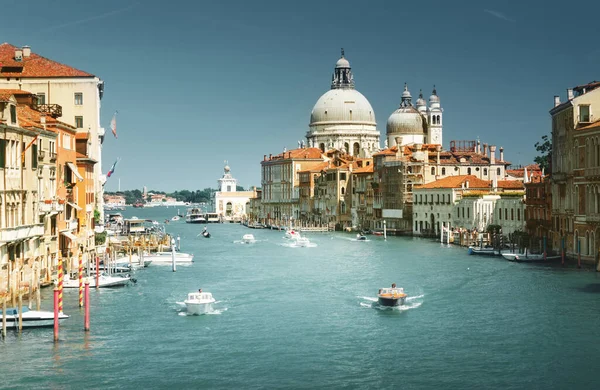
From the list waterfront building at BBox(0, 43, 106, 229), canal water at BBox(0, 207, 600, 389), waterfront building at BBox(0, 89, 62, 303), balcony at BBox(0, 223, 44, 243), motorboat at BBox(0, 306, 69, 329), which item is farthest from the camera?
→ waterfront building at BBox(0, 43, 106, 229)

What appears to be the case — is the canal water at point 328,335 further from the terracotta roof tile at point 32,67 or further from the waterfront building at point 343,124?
the waterfront building at point 343,124

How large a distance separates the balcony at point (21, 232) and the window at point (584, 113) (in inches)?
983

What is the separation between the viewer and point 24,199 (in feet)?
105

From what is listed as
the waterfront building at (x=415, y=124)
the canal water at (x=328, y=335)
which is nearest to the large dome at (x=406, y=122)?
the waterfront building at (x=415, y=124)

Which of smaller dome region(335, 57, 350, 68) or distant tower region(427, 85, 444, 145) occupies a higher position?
smaller dome region(335, 57, 350, 68)

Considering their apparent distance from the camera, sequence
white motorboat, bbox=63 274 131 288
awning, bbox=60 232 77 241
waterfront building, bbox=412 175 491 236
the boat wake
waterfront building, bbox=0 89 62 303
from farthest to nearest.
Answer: waterfront building, bbox=412 175 491 236 → awning, bbox=60 232 77 241 → white motorboat, bbox=63 274 131 288 → the boat wake → waterfront building, bbox=0 89 62 303

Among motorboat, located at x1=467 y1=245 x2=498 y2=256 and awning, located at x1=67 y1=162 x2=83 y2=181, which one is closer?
awning, located at x1=67 y1=162 x2=83 y2=181

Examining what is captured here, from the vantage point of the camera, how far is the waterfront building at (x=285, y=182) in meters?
123

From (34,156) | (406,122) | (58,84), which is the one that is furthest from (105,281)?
(406,122)

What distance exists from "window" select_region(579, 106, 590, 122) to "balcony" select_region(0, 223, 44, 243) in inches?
983

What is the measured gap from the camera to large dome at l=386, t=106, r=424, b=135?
11788 centimetres

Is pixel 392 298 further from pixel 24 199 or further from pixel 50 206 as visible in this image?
pixel 24 199

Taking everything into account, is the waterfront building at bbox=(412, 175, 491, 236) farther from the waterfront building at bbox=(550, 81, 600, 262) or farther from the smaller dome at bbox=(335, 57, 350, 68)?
the smaller dome at bbox=(335, 57, 350, 68)

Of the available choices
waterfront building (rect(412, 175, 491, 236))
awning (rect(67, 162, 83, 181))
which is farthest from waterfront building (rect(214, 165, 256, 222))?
awning (rect(67, 162, 83, 181))
